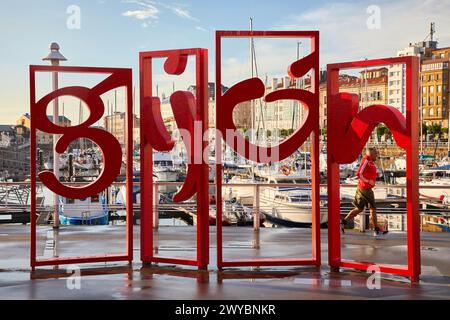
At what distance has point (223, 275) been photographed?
8922 millimetres

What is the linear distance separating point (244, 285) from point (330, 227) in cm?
183

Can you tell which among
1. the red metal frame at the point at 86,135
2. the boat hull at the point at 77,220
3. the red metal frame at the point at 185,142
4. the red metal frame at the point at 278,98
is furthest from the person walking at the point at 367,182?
the boat hull at the point at 77,220

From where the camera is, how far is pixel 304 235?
41.6 feet

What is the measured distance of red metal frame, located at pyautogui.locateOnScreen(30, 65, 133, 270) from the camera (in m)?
9.09

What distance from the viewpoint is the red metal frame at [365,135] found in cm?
846

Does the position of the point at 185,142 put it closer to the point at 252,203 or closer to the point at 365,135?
the point at 365,135

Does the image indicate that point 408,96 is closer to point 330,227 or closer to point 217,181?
point 330,227

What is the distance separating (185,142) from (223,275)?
6.64 feet

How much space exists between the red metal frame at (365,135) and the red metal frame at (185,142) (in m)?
1.86

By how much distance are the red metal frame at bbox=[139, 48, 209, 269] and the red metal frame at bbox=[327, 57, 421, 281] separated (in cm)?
186

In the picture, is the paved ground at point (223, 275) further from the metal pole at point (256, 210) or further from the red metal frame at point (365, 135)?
the metal pole at point (256, 210)

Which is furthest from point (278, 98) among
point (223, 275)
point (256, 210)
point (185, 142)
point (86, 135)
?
point (256, 210)

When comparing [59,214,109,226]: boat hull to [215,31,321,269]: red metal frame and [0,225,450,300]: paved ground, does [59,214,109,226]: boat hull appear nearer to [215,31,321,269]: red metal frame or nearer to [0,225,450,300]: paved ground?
[0,225,450,300]: paved ground

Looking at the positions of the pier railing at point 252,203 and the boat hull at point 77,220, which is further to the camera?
the boat hull at point 77,220
